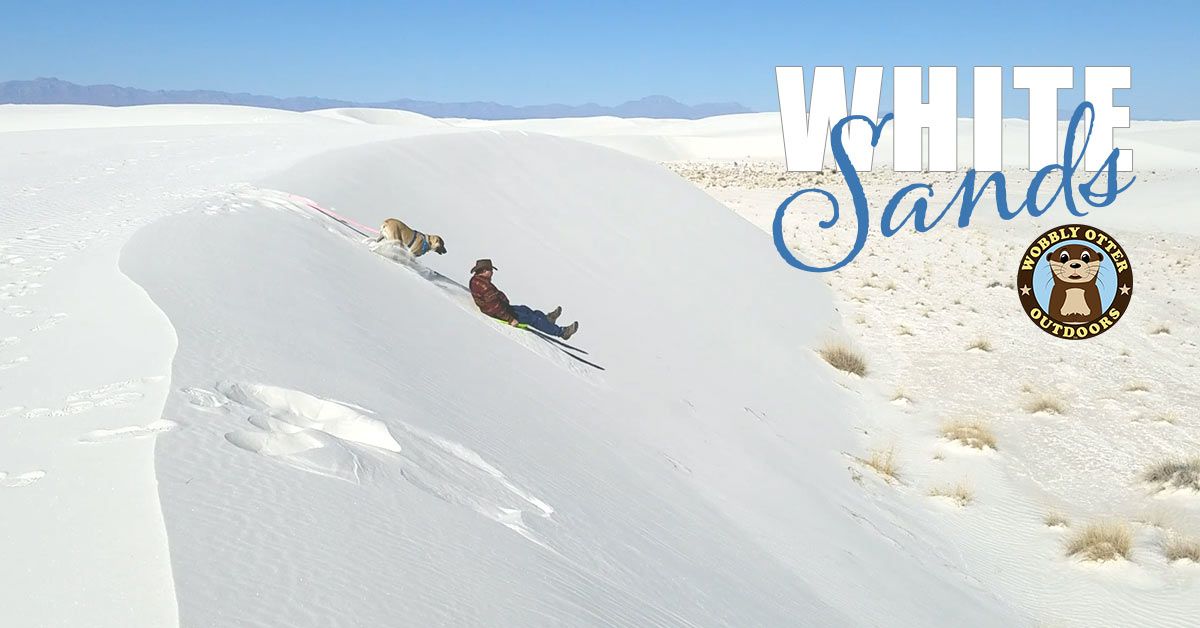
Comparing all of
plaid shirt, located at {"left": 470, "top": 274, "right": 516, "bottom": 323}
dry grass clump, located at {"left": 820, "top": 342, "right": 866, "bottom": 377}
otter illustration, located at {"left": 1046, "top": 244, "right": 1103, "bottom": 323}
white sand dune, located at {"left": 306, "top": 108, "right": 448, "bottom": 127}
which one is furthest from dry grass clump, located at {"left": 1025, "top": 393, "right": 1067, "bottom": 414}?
white sand dune, located at {"left": 306, "top": 108, "right": 448, "bottom": 127}

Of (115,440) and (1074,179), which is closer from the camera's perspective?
(115,440)

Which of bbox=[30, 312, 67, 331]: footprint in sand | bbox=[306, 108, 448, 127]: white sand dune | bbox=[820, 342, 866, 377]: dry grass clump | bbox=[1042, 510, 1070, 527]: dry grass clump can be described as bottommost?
bbox=[1042, 510, 1070, 527]: dry grass clump

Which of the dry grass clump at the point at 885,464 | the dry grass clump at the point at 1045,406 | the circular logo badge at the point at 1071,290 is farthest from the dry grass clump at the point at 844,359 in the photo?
the circular logo badge at the point at 1071,290

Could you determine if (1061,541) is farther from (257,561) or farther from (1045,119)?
(1045,119)

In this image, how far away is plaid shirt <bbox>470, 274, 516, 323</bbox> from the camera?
639 centimetres

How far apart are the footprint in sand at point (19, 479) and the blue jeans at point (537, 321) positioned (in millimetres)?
4609

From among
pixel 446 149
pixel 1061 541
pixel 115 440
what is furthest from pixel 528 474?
pixel 446 149

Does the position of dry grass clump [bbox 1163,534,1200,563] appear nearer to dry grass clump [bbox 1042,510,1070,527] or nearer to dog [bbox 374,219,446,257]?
dry grass clump [bbox 1042,510,1070,527]

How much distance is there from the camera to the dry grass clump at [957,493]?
6.48 meters

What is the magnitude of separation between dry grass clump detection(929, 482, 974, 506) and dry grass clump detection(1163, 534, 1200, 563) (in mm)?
1317

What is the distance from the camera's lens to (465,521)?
2607 millimetres

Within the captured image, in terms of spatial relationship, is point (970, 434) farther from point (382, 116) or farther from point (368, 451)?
point (382, 116)

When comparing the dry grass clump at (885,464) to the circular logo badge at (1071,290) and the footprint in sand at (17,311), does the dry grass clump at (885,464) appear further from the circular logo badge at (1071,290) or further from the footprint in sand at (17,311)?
the footprint in sand at (17,311)

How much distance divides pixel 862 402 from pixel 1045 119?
32.4 feet
